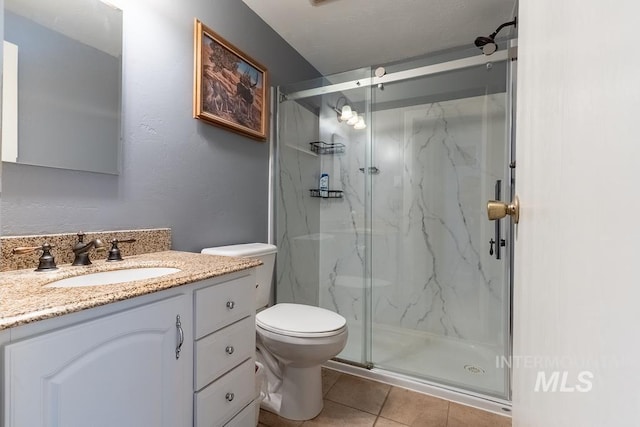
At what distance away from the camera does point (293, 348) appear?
1388mm

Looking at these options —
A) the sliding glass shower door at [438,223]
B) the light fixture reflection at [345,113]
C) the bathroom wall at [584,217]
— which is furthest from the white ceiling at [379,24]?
the bathroom wall at [584,217]

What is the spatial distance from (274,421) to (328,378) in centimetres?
47

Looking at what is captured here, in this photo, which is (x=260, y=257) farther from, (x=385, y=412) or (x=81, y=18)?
(x=81, y=18)

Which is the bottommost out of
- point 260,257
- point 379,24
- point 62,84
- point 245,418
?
point 245,418

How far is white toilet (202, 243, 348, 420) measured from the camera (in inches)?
54.8

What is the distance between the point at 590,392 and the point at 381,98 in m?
2.29

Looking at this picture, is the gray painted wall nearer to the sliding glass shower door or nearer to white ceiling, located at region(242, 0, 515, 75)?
white ceiling, located at region(242, 0, 515, 75)

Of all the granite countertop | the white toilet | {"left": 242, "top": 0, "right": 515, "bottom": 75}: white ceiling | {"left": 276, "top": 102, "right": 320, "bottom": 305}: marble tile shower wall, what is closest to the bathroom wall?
the granite countertop

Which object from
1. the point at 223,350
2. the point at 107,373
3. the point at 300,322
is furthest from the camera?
the point at 300,322

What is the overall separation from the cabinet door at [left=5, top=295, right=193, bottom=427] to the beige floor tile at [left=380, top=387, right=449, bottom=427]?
1.06 metres

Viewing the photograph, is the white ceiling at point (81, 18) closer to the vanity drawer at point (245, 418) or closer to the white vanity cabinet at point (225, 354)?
the white vanity cabinet at point (225, 354)

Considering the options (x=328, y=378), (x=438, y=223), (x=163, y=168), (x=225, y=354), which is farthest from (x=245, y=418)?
(x=438, y=223)

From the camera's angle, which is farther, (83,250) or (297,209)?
(297,209)

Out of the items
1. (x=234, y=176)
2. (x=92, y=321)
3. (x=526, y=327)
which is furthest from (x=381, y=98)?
(x=92, y=321)
